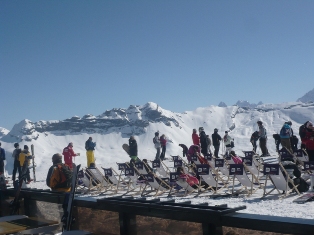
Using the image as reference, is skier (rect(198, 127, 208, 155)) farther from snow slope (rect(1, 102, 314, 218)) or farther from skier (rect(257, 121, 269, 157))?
snow slope (rect(1, 102, 314, 218))

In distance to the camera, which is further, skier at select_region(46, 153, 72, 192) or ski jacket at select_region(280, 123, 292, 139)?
ski jacket at select_region(280, 123, 292, 139)

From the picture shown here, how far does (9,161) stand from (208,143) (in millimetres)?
160141

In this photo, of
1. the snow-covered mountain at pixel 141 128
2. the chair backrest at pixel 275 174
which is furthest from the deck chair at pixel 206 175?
the snow-covered mountain at pixel 141 128

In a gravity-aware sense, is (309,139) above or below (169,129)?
below

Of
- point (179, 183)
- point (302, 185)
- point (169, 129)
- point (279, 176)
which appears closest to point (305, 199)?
point (279, 176)

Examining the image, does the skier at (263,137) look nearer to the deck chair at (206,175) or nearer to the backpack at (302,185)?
the deck chair at (206,175)

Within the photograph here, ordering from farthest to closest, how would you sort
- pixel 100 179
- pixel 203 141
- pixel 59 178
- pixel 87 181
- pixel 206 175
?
1. pixel 203 141
2. pixel 87 181
3. pixel 100 179
4. pixel 206 175
5. pixel 59 178

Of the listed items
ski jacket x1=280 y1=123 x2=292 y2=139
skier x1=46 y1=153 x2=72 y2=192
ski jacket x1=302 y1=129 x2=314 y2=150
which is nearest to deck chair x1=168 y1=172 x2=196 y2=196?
ski jacket x1=302 y1=129 x2=314 y2=150

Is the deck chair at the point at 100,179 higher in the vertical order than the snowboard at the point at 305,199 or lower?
higher

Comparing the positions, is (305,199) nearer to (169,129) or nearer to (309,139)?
(309,139)

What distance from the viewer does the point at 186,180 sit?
837 cm

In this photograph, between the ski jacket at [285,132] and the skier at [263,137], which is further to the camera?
the skier at [263,137]

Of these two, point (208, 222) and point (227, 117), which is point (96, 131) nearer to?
point (227, 117)

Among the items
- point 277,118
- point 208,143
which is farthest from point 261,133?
point 277,118
